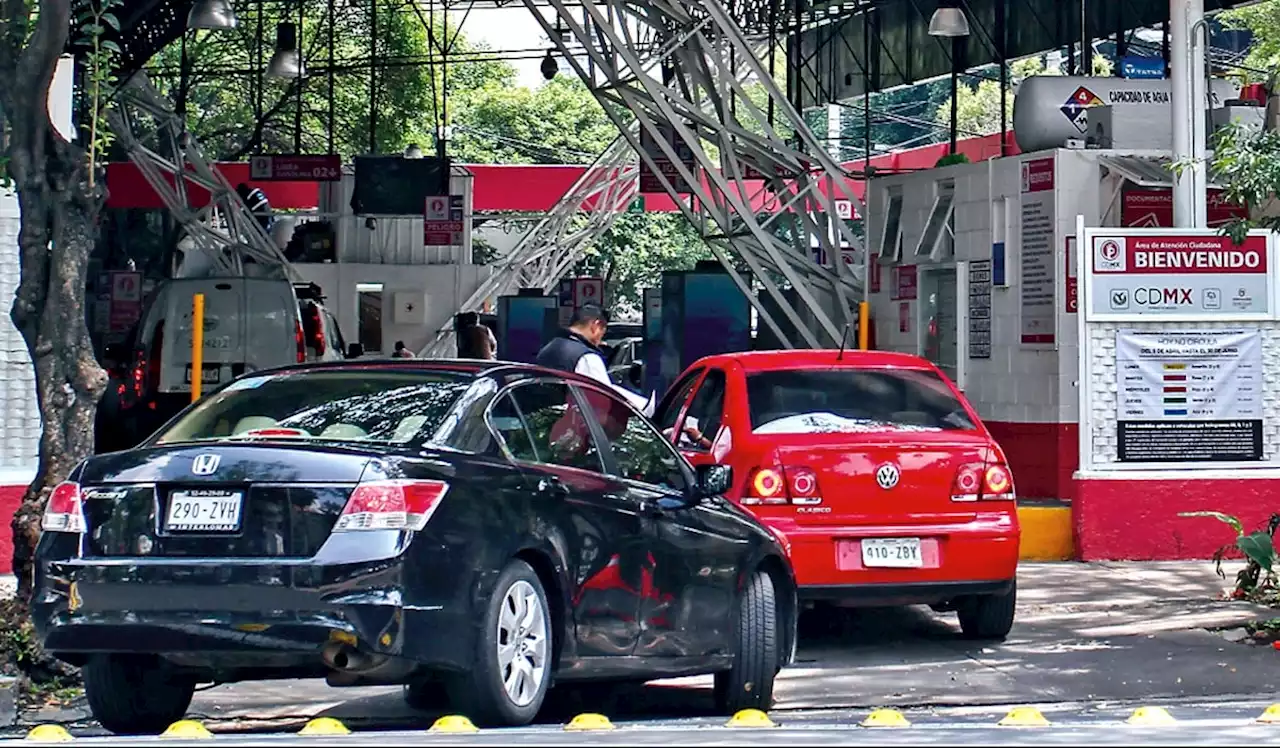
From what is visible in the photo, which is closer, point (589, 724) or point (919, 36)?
point (589, 724)

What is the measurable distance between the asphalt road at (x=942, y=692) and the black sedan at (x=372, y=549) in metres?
0.29

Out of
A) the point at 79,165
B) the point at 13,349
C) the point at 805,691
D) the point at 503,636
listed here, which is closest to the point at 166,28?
the point at 13,349

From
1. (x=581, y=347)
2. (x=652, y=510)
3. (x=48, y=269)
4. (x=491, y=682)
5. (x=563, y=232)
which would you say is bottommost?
(x=491, y=682)

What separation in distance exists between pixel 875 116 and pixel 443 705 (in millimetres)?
34842

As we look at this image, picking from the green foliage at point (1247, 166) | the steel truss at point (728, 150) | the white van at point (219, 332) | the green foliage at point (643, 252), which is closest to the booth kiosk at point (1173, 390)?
the green foliage at point (1247, 166)

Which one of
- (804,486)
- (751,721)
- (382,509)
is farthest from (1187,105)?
(382,509)

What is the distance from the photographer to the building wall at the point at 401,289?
37938 millimetres

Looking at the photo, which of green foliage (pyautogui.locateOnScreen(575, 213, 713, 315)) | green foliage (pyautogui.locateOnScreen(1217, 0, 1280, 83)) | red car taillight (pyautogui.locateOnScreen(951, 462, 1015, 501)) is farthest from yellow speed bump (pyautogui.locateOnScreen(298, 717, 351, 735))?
green foliage (pyautogui.locateOnScreen(575, 213, 713, 315))

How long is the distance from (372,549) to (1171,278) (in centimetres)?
889

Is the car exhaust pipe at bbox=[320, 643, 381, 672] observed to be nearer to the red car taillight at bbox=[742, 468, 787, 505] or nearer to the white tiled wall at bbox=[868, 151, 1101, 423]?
the red car taillight at bbox=[742, 468, 787, 505]

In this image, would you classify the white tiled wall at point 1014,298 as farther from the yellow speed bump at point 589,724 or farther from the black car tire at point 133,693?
the black car tire at point 133,693

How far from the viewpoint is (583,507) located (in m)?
7.82

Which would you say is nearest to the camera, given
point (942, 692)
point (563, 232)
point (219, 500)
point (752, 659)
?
point (219, 500)

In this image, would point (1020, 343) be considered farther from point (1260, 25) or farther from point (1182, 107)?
point (1260, 25)
